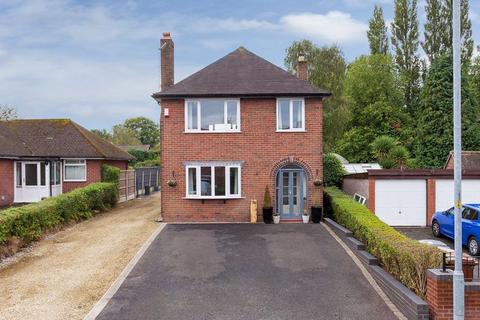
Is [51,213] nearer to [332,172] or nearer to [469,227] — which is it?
[332,172]

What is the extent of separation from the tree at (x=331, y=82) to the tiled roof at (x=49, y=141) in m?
18.4

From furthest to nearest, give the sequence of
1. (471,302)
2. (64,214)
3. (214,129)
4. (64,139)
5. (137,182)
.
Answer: (137,182), (64,139), (214,129), (64,214), (471,302)

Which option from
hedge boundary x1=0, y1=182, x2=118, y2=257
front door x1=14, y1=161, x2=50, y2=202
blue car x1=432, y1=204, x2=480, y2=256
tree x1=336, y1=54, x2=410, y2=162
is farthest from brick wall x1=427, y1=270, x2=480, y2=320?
tree x1=336, y1=54, x2=410, y2=162

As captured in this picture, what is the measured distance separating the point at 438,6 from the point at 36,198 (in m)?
41.7

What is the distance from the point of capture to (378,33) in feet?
152

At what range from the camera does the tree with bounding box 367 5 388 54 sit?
151 feet

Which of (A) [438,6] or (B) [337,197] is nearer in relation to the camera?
(B) [337,197]

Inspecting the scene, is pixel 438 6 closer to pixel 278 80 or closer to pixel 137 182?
pixel 278 80

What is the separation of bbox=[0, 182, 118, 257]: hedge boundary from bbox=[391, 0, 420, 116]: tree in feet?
113

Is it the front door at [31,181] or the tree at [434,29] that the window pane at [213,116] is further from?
the tree at [434,29]

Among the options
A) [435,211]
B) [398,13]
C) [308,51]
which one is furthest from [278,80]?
[398,13]

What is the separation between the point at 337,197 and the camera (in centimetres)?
1705

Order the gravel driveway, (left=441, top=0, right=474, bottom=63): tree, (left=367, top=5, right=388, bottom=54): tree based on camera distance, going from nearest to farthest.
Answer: the gravel driveway < (left=441, top=0, right=474, bottom=63): tree < (left=367, top=5, right=388, bottom=54): tree

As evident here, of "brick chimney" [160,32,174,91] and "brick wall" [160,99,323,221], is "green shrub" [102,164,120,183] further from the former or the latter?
"brick wall" [160,99,323,221]
